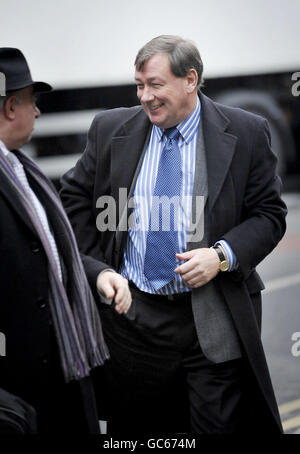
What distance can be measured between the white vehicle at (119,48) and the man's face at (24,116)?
180 inches

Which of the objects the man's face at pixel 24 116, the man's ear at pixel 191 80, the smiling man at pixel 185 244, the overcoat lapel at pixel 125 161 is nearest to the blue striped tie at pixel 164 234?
the smiling man at pixel 185 244

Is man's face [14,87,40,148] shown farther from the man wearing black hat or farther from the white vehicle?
the white vehicle

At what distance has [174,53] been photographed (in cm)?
340

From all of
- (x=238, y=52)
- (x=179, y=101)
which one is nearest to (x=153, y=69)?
(x=179, y=101)

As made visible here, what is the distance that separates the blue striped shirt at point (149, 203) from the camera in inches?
136

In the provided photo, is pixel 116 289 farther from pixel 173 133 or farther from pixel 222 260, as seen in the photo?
pixel 173 133

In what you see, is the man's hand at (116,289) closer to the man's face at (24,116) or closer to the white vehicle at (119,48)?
the man's face at (24,116)

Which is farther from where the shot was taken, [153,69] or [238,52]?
[238,52]

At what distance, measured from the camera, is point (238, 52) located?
8922mm

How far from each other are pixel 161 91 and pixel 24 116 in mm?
611

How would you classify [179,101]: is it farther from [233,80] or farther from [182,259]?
[233,80]

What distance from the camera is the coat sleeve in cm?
346

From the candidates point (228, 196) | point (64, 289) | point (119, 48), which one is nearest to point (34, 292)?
point (64, 289)

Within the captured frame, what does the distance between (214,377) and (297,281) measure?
4.78 m
